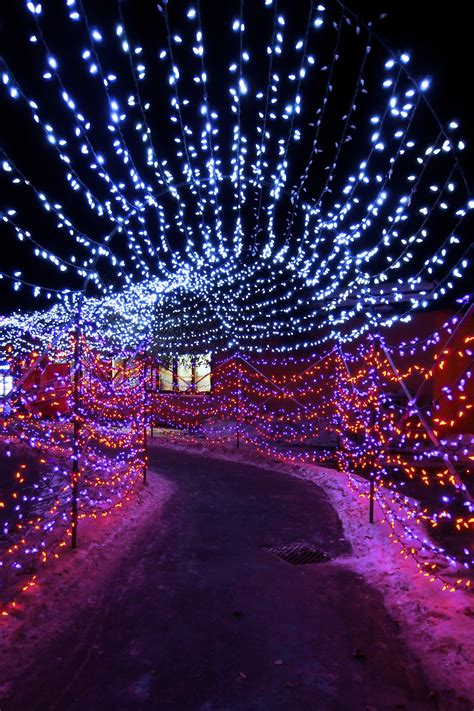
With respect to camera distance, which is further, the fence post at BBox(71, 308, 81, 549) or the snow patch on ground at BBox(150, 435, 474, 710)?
the fence post at BBox(71, 308, 81, 549)

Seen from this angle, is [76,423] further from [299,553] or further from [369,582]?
[369,582]

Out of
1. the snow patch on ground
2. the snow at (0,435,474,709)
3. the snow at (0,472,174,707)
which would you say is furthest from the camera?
the snow at (0,472,174,707)

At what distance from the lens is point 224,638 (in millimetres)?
4246

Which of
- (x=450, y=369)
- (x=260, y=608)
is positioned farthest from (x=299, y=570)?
(x=450, y=369)

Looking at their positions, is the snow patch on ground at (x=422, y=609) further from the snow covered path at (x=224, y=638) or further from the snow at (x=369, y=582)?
the snow covered path at (x=224, y=638)

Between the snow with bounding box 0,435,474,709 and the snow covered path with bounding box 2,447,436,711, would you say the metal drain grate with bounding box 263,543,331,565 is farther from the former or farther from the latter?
the snow with bounding box 0,435,474,709

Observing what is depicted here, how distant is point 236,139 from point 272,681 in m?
5.95

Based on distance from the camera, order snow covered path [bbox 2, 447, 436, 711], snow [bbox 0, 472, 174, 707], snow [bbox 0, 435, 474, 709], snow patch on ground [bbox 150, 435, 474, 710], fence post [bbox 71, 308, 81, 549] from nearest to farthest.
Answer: snow covered path [bbox 2, 447, 436, 711]
snow patch on ground [bbox 150, 435, 474, 710]
snow [bbox 0, 435, 474, 709]
snow [bbox 0, 472, 174, 707]
fence post [bbox 71, 308, 81, 549]

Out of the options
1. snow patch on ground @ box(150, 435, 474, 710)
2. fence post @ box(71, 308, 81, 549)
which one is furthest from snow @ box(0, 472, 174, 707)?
snow patch on ground @ box(150, 435, 474, 710)

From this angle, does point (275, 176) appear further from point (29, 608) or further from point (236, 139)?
point (29, 608)

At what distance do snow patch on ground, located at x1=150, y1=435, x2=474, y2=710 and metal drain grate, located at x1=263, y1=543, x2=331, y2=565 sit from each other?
304 millimetres

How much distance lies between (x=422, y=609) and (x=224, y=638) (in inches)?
73.3

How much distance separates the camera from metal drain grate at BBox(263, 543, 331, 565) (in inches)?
243

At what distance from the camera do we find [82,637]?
4.27 metres
